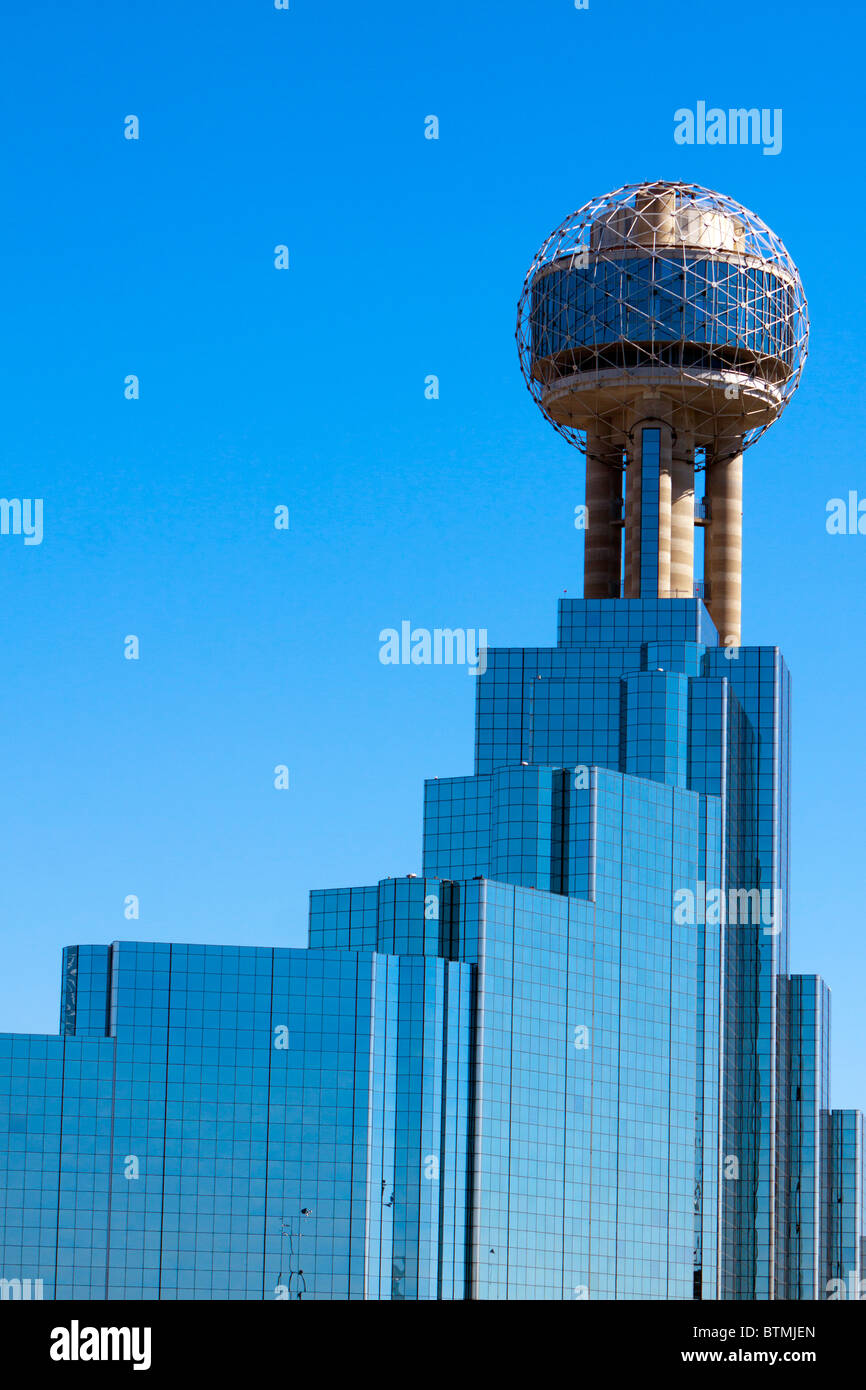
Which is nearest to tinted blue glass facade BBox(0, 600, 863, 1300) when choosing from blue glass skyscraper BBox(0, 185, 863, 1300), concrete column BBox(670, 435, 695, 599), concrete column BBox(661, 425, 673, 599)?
blue glass skyscraper BBox(0, 185, 863, 1300)

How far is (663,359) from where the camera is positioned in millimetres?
166000

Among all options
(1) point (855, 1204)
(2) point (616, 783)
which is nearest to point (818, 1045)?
(1) point (855, 1204)

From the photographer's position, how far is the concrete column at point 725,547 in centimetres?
17588

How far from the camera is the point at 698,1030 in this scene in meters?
148

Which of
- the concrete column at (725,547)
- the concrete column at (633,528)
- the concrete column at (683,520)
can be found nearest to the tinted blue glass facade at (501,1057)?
the concrete column at (633,528)

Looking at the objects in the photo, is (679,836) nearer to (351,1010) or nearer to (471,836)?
(471,836)

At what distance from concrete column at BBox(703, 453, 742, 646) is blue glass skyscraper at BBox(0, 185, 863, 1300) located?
12.9 inches

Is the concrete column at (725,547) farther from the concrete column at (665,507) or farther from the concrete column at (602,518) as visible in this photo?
the concrete column at (665,507)

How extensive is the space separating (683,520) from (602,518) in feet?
26.6

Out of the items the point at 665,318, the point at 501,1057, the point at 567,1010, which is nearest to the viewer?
the point at 501,1057

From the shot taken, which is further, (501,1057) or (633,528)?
(633,528)

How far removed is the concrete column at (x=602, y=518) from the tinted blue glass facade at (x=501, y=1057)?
11767 millimetres

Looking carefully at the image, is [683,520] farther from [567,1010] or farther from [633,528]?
[567,1010]

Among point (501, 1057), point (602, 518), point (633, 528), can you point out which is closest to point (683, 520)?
point (633, 528)
